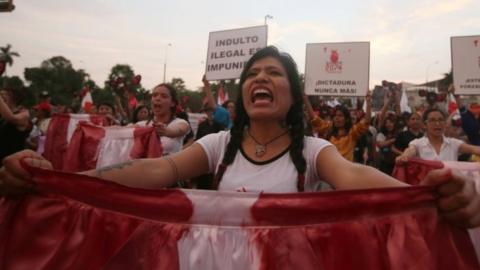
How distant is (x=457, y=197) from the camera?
1.46 meters

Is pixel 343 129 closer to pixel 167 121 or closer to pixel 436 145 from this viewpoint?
pixel 436 145

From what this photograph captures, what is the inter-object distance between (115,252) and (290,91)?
1.21 metres

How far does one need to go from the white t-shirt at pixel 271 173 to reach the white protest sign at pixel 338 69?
17.6 feet

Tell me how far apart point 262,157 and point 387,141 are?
7455 mm

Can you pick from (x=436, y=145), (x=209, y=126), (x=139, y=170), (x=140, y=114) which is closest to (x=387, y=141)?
(x=209, y=126)

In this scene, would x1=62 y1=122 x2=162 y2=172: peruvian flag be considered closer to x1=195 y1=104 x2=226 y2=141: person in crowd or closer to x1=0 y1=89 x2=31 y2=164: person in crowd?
x1=0 y1=89 x2=31 y2=164: person in crowd

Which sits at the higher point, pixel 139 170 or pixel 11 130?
pixel 11 130

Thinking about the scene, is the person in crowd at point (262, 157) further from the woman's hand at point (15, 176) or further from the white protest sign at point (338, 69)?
the white protest sign at point (338, 69)

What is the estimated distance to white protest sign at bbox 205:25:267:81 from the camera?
7.18 m

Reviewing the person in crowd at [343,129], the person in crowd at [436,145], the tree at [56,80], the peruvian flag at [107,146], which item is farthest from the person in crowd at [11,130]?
the tree at [56,80]

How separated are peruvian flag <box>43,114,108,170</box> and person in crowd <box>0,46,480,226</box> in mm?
3984

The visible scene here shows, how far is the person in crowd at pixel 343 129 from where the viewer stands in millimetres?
6051

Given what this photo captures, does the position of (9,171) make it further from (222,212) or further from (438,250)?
(438,250)

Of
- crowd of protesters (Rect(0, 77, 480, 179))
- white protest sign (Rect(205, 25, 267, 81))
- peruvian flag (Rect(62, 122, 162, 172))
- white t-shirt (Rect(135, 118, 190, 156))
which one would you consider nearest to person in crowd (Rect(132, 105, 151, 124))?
crowd of protesters (Rect(0, 77, 480, 179))
